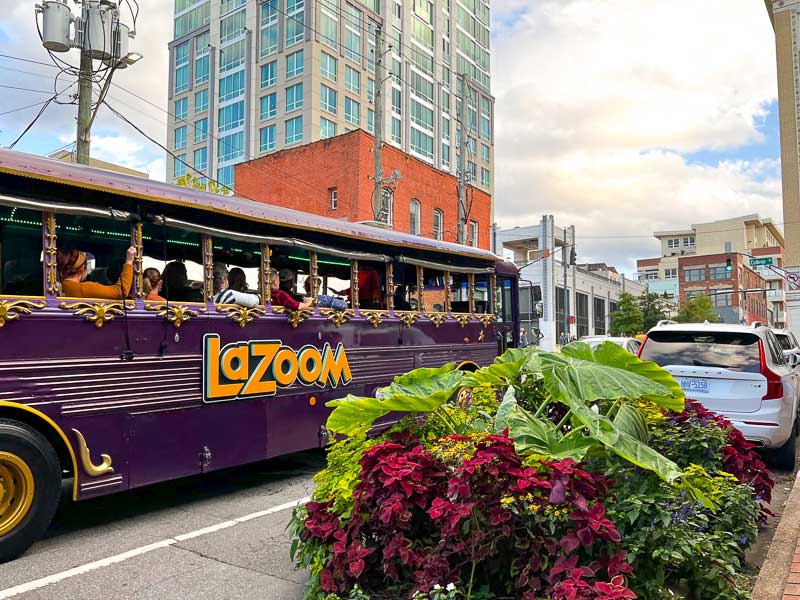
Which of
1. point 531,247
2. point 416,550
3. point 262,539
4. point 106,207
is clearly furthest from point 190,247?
point 531,247

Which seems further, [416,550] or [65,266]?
[65,266]

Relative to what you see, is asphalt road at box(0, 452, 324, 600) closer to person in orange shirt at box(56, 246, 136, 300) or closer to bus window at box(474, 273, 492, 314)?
person in orange shirt at box(56, 246, 136, 300)

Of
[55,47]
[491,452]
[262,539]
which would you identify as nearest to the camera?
[491,452]

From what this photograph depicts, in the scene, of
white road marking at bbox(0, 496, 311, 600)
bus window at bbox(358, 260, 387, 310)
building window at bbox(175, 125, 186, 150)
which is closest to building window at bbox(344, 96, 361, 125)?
building window at bbox(175, 125, 186, 150)

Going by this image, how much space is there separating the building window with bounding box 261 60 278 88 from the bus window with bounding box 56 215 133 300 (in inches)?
1899

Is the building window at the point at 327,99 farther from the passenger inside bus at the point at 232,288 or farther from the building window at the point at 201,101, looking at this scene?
the passenger inside bus at the point at 232,288

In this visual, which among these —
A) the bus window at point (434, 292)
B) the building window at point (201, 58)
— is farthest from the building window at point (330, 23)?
the bus window at point (434, 292)

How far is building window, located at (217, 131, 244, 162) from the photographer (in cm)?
5497

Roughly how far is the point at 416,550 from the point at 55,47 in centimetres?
1380

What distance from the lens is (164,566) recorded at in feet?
15.6

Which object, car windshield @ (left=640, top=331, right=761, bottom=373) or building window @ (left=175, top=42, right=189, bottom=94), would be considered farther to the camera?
building window @ (left=175, top=42, right=189, bottom=94)

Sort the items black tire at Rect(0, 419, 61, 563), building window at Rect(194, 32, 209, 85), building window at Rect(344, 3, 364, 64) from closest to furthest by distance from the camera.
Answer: black tire at Rect(0, 419, 61, 563), building window at Rect(344, 3, 364, 64), building window at Rect(194, 32, 209, 85)

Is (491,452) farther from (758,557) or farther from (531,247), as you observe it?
(531,247)

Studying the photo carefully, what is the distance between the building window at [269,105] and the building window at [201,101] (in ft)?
27.9
